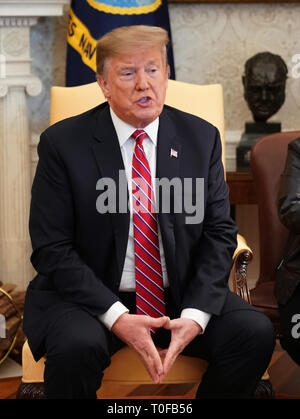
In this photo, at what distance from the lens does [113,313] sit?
1.99 meters

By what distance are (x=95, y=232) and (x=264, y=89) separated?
63.3 inches

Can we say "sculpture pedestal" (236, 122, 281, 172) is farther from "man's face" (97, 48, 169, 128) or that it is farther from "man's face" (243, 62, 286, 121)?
"man's face" (97, 48, 169, 128)

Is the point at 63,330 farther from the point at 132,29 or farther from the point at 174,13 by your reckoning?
the point at 174,13

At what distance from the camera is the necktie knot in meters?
2.17

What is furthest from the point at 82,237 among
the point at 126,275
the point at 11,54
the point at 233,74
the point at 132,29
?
the point at 233,74

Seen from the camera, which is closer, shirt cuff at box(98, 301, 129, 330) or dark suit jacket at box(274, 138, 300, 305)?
shirt cuff at box(98, 301, 129, 330)

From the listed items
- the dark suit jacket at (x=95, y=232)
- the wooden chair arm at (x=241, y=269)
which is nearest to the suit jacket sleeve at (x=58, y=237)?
the dark suit jacket at (x=95, y=232)

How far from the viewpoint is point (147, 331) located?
1971mm

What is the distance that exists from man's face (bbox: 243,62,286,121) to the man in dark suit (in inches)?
49.6

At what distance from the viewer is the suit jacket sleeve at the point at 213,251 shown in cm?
208

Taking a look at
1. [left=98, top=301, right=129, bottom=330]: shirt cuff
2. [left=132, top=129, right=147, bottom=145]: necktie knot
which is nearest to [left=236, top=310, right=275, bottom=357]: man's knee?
[left=98, top=301, right=129, bottom=330]: shirt cuff

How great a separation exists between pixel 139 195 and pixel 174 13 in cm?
189

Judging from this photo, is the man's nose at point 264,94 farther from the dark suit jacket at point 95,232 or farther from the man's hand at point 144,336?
the man's hand at point 144,336

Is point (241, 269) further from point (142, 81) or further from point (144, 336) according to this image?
point (142, 81)
